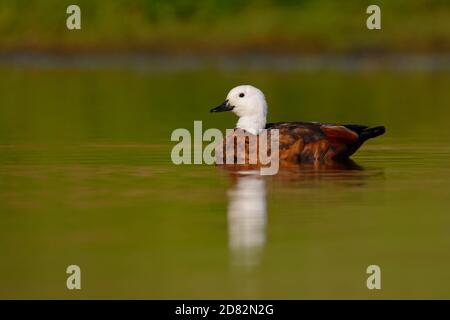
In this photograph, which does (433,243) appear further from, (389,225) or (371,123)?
(371,123)

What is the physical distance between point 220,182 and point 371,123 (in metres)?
8.88

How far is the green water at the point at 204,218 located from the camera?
11.3 metres

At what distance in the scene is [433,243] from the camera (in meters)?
12.7

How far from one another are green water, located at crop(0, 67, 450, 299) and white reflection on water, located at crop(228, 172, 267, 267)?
0.02m

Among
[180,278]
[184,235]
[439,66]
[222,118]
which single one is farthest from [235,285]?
[439,66]

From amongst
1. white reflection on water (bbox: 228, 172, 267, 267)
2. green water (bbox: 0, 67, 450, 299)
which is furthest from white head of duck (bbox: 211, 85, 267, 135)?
white reflection on water (bbox: 228, 172, 267, 267)

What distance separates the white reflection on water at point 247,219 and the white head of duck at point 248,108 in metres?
1.66

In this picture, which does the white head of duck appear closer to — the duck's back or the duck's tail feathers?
the duck's back

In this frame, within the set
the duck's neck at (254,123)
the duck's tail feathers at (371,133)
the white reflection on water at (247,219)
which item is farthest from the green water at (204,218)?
the duck's neck at (254,123)

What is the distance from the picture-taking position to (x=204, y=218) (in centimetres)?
1389

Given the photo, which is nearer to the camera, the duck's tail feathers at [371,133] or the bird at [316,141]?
the bird at [316,141]

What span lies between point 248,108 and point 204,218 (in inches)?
185

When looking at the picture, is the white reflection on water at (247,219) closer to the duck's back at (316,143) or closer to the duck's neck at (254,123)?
the duck's back at (316,143)

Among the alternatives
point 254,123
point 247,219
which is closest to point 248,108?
point 254,123
